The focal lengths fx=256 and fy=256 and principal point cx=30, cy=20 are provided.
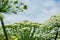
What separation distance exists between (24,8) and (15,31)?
736cm

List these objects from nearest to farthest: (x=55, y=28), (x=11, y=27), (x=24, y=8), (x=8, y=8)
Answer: (x=8, y=8) < (x=24, y=8) < (x=55, y=28) < (x=11, y=27)

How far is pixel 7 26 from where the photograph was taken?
21766 mm

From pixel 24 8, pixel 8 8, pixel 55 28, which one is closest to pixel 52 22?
pixel 55 28

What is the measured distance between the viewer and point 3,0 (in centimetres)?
1492

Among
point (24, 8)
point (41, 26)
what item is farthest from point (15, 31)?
point (24, 8)

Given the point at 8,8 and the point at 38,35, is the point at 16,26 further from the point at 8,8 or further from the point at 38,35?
the point at 8,8

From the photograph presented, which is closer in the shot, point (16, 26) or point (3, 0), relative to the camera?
point (3, 0)

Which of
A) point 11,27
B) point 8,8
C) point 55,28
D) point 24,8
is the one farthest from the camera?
point 11,27

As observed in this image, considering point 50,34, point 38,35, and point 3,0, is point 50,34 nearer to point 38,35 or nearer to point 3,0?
point 38,35

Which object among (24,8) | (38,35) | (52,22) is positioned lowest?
(38,35)

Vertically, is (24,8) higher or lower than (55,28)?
higher

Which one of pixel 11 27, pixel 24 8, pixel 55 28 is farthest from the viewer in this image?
pixel 11 27

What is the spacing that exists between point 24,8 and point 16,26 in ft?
20.6

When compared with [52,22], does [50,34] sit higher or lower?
lower
